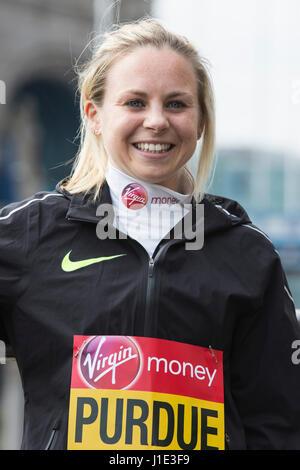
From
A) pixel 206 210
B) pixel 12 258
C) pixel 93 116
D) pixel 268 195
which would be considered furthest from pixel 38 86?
pixel 12 258

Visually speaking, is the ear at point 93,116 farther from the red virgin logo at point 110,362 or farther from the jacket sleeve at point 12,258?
the red virgin logo at point 110,362

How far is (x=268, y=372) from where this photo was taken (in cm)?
231

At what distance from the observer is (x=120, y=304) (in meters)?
2.15

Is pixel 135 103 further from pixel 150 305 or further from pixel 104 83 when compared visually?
pixel 150 305

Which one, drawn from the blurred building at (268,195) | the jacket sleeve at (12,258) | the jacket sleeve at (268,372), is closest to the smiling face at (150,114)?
the jacket sleeve at (12,258)

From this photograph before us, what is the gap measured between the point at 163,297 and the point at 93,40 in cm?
96

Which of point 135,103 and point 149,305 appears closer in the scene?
point 149,305

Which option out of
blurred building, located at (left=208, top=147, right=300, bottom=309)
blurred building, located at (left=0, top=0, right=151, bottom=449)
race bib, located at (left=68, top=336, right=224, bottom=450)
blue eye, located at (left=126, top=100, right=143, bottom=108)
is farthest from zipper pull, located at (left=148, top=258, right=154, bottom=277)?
blurred building, located at (left=0, top=0, right=151, bottom=449)

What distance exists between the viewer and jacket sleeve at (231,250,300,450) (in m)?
2.30

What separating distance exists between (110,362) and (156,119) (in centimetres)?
70

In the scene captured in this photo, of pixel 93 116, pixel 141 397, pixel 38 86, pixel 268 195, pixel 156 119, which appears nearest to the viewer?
pixel 141 397

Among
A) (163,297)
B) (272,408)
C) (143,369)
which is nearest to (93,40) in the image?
(163,297)

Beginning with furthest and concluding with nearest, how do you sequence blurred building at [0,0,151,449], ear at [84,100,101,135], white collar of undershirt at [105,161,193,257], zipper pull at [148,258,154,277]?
blurred building at [0,0,151,449]
ear at [84,100,101,135]
white collar of undershirt at [105,161,193,257]
zipper pull at [148,258,154,277]

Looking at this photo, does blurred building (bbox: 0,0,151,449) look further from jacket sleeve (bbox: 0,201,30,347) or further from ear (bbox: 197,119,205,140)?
jacket sleeve (bbox: 0,201,30,347)
